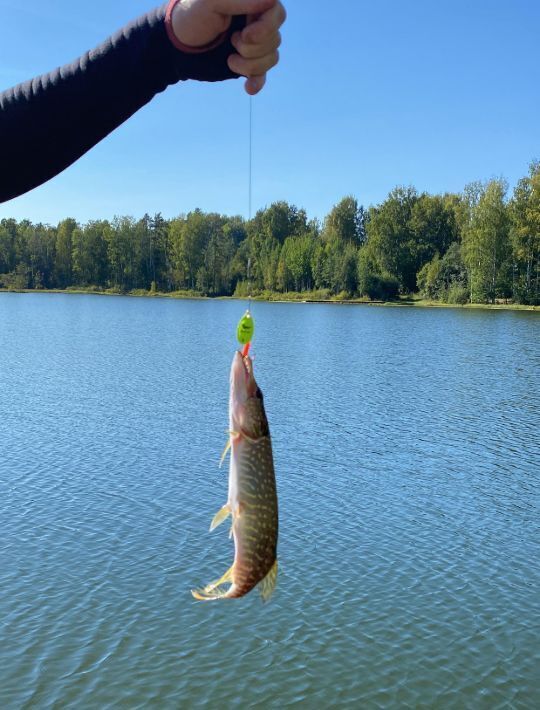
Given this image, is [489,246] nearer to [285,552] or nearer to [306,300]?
[306,300]

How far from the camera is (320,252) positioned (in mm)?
110000

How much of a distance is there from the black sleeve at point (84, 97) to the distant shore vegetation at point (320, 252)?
88043mm

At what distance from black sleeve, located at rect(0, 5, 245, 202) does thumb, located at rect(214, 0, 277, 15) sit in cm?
10

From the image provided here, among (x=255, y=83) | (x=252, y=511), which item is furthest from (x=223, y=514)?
(x=255, y=83)

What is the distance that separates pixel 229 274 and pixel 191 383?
86360 mm

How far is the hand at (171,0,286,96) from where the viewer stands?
65.4 inches

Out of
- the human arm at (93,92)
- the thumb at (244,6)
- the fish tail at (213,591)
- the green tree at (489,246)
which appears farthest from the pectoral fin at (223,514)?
the green tree at (489,246)

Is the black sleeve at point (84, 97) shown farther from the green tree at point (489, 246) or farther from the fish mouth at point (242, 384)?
the green tree at point (489, 246)

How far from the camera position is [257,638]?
977 centimetres

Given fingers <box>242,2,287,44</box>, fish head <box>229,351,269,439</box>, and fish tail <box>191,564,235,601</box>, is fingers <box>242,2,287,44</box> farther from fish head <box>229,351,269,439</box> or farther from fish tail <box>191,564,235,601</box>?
fish tail <box>191,564,235,601</box>

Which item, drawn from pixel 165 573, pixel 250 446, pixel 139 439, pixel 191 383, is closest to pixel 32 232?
pixel 191 383

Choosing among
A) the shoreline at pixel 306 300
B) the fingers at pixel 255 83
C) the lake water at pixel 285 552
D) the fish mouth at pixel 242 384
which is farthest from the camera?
the shoreline at pixel 306 300

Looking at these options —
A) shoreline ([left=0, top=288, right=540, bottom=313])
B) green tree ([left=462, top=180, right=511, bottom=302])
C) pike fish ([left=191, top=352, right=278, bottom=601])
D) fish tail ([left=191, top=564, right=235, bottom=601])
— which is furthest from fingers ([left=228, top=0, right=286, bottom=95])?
green tree ([left=462, top=180, right=511, bottom=302])

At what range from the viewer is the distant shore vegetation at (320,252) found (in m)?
88.6
